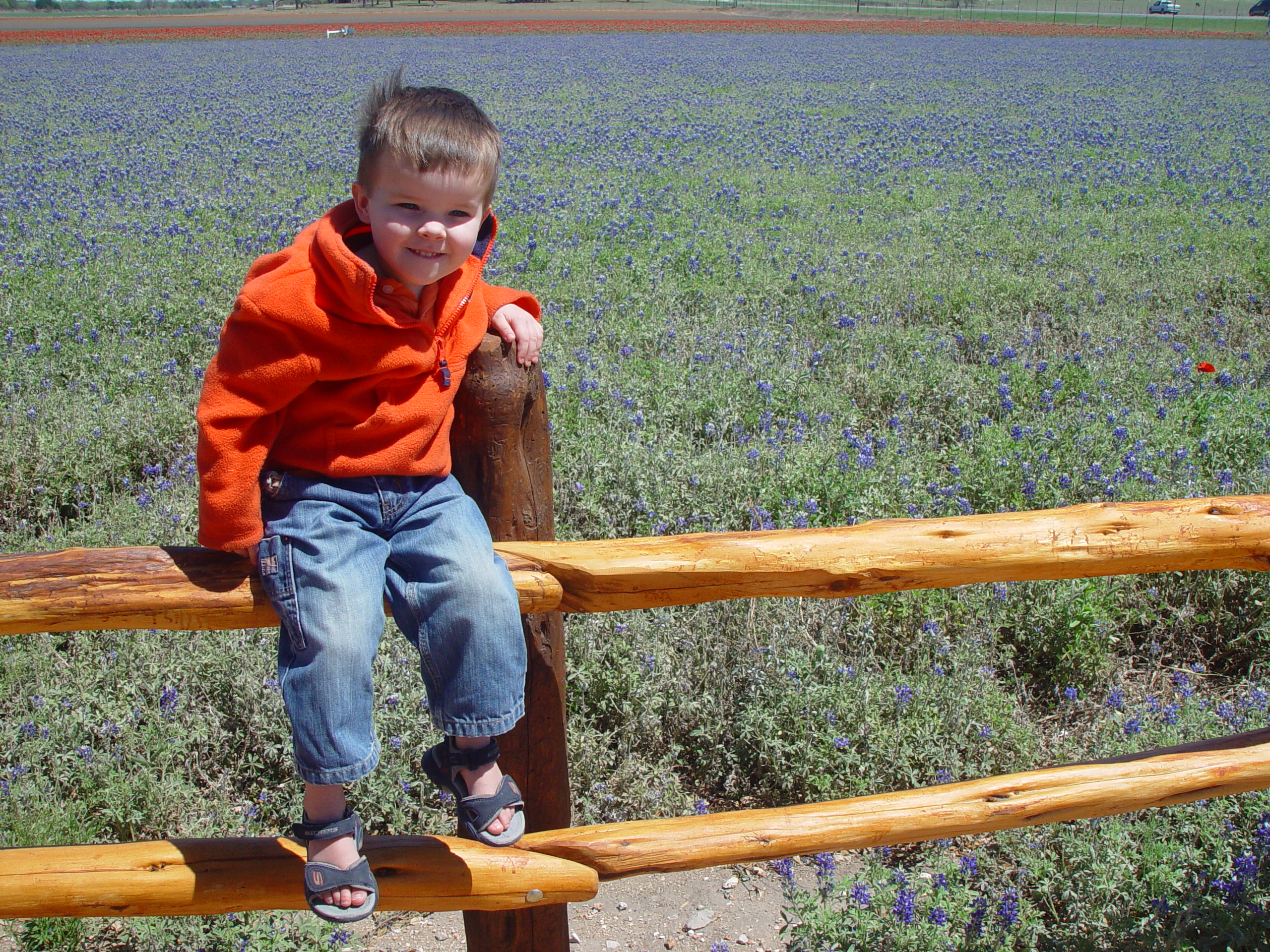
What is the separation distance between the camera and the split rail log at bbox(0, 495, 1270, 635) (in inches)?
76.2

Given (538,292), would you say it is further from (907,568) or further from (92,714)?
(907,568)

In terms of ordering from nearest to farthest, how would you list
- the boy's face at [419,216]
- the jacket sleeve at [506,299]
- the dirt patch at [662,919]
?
the boy's face at [419,216] → the jacket sleeve at [506,299] → the dirt patch at [662,919]

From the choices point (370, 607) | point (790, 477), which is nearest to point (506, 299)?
point (370, 607)

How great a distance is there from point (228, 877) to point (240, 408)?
38.5 inches

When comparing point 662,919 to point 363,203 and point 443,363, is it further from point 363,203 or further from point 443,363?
point 363,203

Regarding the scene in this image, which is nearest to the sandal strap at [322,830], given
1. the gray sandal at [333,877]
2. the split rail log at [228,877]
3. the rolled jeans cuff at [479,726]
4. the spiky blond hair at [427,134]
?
the gray sandal at [333,877]

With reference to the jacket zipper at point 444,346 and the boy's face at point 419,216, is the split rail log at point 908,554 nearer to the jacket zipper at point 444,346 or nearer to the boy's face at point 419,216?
the jacket zipper at point 444,346

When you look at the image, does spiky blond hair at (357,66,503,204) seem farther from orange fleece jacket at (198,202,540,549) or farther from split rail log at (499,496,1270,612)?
split rail log at (499,496,1270,612)

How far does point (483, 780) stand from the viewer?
205 cm

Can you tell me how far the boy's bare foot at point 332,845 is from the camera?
193cm

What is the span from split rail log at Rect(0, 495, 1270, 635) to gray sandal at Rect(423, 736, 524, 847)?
0.32 m

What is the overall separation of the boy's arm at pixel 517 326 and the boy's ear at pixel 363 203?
0.29 meters

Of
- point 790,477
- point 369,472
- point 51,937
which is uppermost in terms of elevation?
point 369,472

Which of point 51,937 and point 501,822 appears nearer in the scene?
point 501,822
